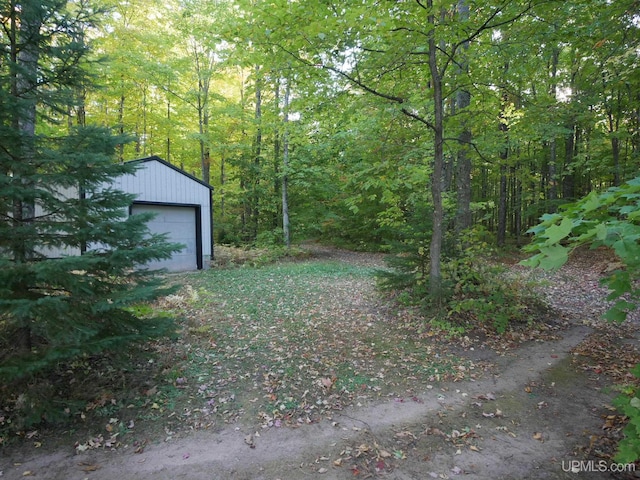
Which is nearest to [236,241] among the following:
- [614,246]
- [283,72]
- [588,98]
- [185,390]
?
[283,72]

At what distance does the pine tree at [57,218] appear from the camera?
3064 millimetres

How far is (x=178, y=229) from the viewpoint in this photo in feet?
36.4

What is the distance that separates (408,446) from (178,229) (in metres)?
10.1

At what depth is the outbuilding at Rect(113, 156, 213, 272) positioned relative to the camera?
10.1 m

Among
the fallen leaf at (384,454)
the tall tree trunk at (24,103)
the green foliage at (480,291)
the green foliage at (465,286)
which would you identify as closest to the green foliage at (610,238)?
the fallen leaf at (384,454)

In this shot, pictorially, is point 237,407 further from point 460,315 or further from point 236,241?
point 236,241

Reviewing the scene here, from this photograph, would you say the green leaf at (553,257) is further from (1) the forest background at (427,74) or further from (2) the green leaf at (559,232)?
(1) the forest background at (427,74)

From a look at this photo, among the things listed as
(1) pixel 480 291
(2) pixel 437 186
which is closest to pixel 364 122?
(2) pixel 437 186

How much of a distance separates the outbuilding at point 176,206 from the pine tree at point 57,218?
20.7 feet

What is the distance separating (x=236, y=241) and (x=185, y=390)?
43.6 ft

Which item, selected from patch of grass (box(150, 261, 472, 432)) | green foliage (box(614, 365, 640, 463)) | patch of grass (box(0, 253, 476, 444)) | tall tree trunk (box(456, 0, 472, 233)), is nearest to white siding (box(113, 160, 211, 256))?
patch of grass (box(150, 261, 472, 432))

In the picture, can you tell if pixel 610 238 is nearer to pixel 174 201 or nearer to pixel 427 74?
pixel 427 74

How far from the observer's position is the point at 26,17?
10.7 feet

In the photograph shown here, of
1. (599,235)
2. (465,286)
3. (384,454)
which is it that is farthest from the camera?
(465,286)
